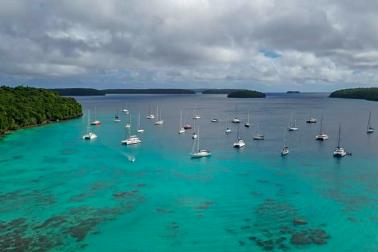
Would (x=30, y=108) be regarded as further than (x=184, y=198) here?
Yes

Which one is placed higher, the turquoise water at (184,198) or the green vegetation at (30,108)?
the green vegetation at (30,108)

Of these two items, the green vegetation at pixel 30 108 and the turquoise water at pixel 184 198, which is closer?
the turquoise water at pixel 184 198

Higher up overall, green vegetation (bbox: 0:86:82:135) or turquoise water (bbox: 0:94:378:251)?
green vegetation (bbox: 0:86:82:135)

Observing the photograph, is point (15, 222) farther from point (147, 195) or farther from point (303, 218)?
point (303, 218)

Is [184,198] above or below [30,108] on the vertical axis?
below
